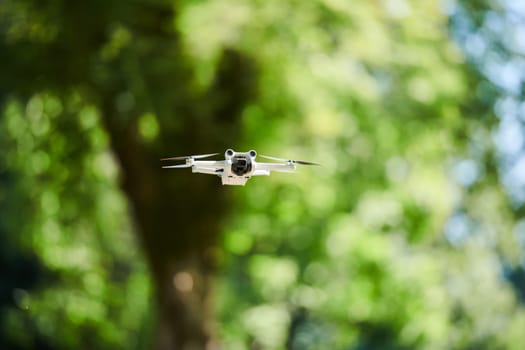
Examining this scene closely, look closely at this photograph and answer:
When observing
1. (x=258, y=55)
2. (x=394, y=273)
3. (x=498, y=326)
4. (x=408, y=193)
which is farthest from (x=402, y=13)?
(x=498, y=326)

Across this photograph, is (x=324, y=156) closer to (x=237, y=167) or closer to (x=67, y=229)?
(x=67, y=229)

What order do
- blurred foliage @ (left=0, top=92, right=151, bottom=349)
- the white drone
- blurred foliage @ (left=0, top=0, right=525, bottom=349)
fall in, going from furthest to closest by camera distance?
blurred foliage @ (left=0, top=92, right=151, bottom=349) → blurred foliage @ (left=0, top=0, right=525, bottom=349) → the white drone

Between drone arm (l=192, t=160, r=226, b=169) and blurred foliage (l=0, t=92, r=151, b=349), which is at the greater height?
blurred foliage (l=0, t=92, r=151, b=349)

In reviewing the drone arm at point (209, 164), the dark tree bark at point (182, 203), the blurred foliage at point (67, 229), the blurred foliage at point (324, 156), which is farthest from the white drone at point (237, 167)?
the blurred foliage at point (67, 229)

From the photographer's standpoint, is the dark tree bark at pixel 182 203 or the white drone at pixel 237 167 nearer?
the white drone at pixel 237 167

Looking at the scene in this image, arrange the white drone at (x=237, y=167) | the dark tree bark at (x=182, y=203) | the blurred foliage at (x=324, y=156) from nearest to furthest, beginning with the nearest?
the white drone at (x=237, y=167) < the blurred foliage at (x=324, y=156) < the dark tree bark at (x=182, y=203)

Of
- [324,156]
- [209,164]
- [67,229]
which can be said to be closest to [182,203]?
[324,156]

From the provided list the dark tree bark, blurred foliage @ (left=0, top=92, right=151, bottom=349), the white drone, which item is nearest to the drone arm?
the white drone

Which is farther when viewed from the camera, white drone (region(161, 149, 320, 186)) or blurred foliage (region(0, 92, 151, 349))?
blurred foliage (region(0, 92, 151, 349))

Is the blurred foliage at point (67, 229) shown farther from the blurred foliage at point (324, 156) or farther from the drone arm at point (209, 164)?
the drone arm at point (209, 164)

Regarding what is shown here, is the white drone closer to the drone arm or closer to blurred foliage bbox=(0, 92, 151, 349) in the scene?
the drone arm
